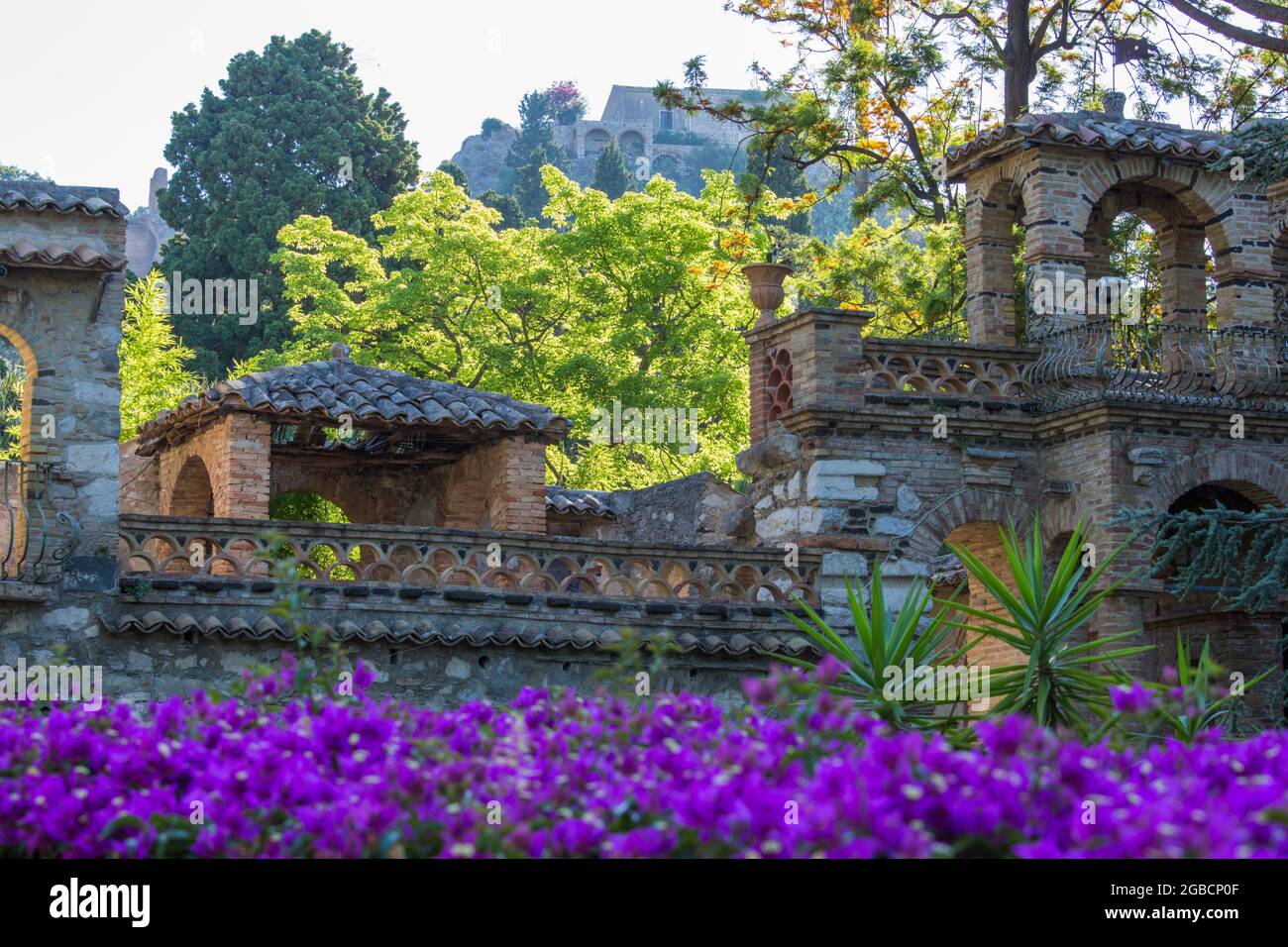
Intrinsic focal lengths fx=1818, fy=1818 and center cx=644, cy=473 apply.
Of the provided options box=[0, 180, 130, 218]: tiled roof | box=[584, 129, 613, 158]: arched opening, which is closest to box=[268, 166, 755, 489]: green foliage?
box=[0, 180, 130, 218]: tiled roof

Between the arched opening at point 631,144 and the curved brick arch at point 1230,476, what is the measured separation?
79.2m

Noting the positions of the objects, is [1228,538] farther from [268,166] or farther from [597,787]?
[268,166]

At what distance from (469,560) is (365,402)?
3054 mm

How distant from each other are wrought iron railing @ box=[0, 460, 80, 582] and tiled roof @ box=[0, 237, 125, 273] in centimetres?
150

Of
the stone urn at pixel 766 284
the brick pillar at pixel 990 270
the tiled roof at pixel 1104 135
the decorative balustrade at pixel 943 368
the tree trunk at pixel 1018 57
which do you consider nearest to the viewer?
the decorative balustrade at pixel 943 368

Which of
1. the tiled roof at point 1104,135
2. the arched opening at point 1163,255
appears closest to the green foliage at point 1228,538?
the arched opening at point 1163,255

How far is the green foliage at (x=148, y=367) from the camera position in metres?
29.3

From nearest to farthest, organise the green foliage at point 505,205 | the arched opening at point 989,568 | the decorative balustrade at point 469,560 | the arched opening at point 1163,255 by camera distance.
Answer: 1. the decorative balustrade at point 469,560
2. the arched opening at point 989,568
3. the arched opening at point 1163,255
4. the green foliage at point 505,205

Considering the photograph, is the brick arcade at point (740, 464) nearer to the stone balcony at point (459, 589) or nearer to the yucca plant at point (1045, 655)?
the stone balcony at point (459, 589)

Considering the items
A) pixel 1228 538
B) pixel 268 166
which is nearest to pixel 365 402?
pixel 1228 538

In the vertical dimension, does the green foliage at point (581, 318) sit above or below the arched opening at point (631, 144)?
below

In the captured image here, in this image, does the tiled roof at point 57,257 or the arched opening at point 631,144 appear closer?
the tiled roof at point 57,257

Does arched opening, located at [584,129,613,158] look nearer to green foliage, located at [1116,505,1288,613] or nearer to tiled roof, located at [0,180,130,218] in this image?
tiled roof, located at [0,180,130,218]

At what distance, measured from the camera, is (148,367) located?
29.6 meters
